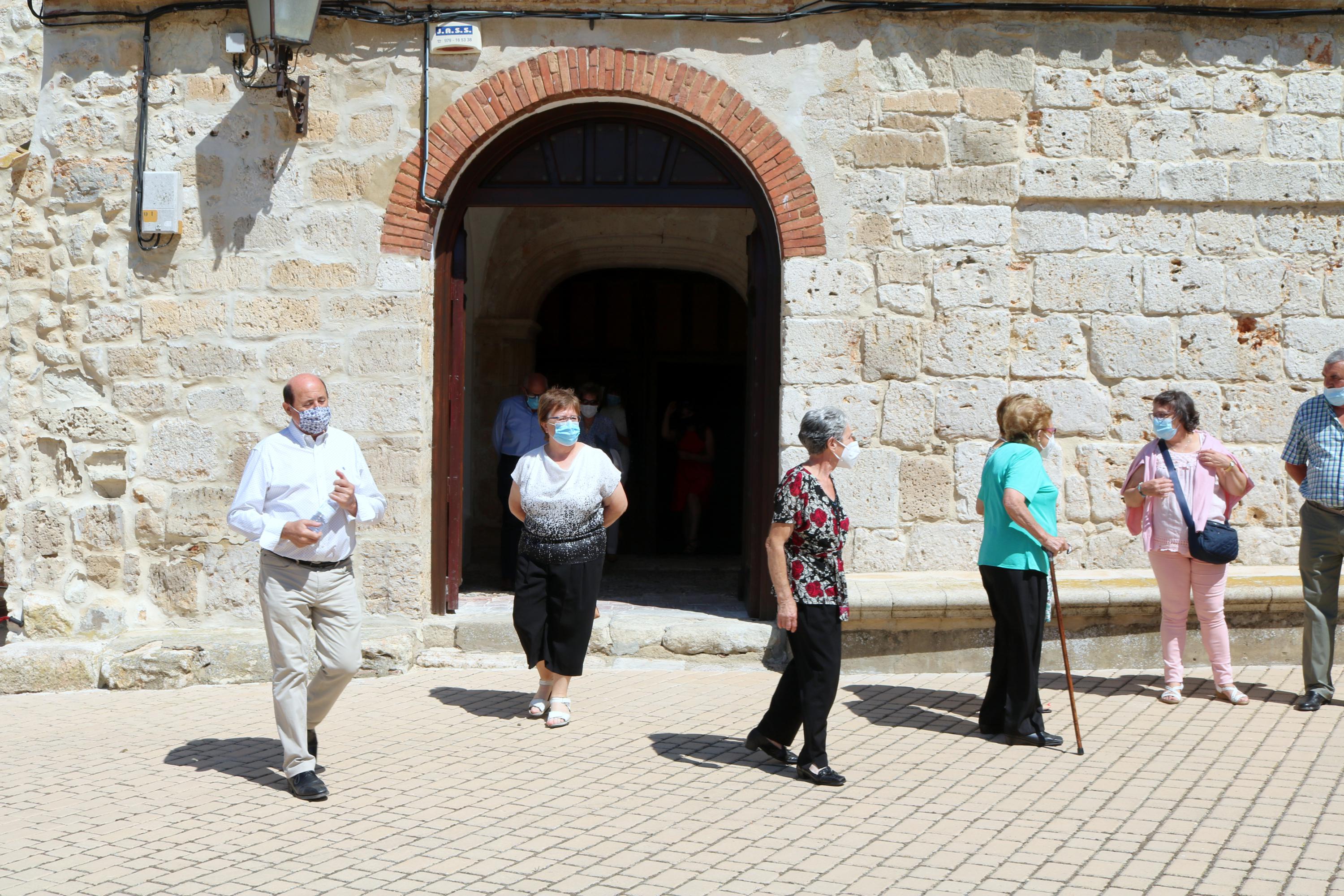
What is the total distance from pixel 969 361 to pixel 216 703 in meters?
4.41

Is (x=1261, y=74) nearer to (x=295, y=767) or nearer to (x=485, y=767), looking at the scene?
(x=485, y=767)

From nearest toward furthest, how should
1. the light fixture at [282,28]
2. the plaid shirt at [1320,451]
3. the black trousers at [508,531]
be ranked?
1. the plaid shirt at [1320,451]
2. the light fixture at [282,28]
3. the black trousers at [508,531]

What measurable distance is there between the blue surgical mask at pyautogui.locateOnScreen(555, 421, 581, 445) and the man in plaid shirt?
11.6 feet

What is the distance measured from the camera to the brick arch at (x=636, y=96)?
7.06m

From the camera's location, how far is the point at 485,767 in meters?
4.98

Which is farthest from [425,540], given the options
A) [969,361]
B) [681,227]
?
[681,227]

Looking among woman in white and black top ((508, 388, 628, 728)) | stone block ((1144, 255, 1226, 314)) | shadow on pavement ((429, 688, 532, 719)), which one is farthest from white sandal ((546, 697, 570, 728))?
stone block ((1144, 255, 1226, 314))

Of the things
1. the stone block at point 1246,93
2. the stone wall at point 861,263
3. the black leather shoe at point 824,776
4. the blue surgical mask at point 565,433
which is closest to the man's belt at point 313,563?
the blue surgical mask at point 565,433

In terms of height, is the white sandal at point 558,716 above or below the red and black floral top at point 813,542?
below

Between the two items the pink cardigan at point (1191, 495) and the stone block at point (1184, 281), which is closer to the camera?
the pink cardigan at point (1191, 495)

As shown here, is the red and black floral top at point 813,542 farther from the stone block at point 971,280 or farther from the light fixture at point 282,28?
the light fixture at point 282,28

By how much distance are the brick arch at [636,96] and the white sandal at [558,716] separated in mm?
2904

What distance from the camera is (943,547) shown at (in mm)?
7121

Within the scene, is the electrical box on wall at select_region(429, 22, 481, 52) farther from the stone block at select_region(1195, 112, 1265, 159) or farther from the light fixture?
the stone block at select_region(1195, 112, 1265, 159)
